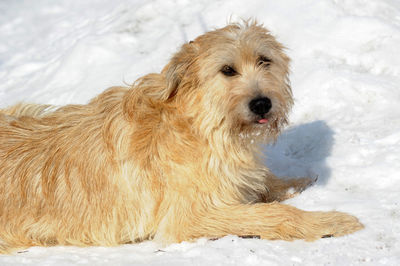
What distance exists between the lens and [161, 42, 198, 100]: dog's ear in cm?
420

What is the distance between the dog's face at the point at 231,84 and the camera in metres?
4.02

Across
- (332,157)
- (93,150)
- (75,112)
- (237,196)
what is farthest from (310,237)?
(75,112)

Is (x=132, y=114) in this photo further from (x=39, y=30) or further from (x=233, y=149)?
(x=39, y=30)

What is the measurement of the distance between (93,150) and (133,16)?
5187mm

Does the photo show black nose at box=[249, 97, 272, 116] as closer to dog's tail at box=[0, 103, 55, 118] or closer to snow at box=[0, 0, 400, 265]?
snow at box=[0, 0, 400, 265]

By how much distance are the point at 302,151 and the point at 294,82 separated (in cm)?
135

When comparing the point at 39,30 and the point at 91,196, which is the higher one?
the point at 39,30

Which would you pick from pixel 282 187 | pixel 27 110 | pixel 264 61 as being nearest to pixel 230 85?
pixel 264 61

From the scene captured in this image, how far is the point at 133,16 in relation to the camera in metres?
9.02

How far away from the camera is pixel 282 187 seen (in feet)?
16.0

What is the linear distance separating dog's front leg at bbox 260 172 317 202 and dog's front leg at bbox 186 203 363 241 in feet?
2.34

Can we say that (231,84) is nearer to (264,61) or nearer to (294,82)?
(264,61)

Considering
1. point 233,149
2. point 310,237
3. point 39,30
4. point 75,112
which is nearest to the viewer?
point 310,237

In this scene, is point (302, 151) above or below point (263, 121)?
below
